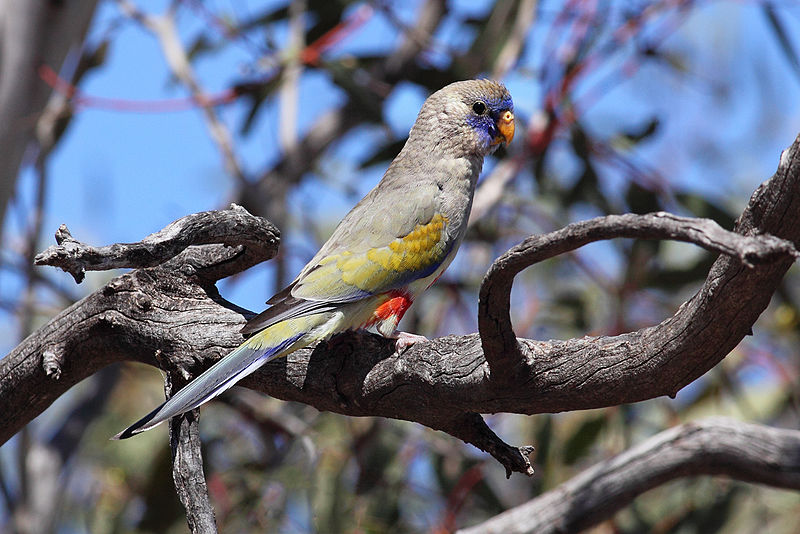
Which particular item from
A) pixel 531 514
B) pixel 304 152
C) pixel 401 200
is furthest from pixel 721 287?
pixel 304 152

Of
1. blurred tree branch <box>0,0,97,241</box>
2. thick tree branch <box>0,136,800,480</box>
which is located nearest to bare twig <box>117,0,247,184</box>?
blurred tree branch <box>0,0,97,241</box>

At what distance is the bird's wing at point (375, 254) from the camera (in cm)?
260

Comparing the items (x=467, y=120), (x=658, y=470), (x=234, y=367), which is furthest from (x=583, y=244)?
(x=658, y=470)

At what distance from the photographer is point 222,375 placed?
2143mm

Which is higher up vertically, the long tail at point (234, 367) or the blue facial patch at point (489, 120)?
the blue facial patch at point (489, 120)

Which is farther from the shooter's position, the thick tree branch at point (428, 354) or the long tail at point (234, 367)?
the long tail at point (234, 367)

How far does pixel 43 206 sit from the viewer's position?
4594 mm

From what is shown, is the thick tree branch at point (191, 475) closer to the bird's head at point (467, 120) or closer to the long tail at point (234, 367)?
the long tail at point (234, 367)

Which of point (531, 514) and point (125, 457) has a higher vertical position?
point (125, 457)

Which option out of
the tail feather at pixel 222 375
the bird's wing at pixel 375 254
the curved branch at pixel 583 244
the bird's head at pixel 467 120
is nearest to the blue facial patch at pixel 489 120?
the bird's head at pixel 467 120

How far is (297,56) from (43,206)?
146cm

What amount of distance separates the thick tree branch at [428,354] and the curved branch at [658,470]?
1.39 m

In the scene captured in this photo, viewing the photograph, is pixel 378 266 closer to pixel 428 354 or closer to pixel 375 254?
pixel 375 254

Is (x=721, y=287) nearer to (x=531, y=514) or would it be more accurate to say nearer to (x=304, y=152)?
(x=531, y=514)
